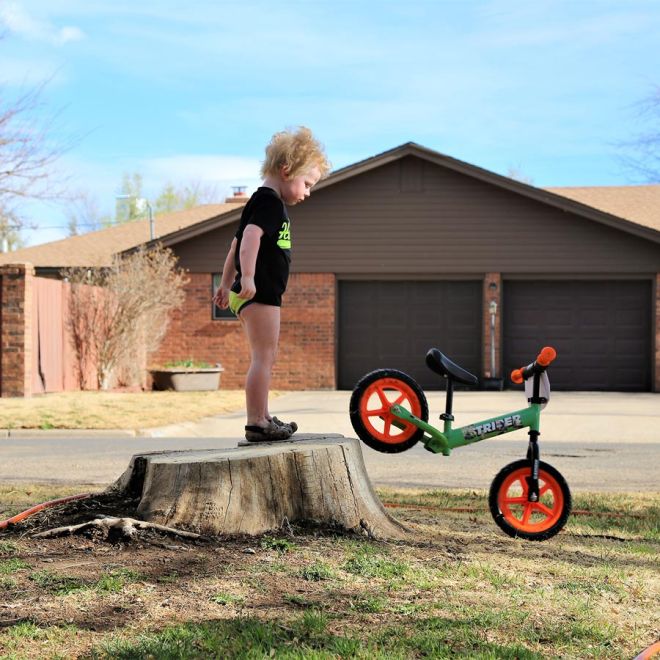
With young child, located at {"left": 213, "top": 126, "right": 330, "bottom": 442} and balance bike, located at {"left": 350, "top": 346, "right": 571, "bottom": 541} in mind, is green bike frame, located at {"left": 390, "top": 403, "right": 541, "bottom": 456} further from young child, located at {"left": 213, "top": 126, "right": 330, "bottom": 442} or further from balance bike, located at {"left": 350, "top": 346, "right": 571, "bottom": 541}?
young child, located at {"left": 213, "top": 126, "right": 330, "bottom": 442}

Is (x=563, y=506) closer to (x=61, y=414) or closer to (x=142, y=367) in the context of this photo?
(x=61, y=414)

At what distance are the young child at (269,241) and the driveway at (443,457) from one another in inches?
136

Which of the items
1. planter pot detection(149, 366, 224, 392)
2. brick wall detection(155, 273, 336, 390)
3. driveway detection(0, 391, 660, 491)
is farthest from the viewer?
brick wall detection(155, 273, 336, 390)

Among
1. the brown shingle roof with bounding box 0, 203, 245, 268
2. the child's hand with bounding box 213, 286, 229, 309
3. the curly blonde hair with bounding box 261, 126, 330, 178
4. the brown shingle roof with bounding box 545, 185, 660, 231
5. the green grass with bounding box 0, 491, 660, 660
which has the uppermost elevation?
the brown shingle roof with bounding box 545, 185, 660, 231

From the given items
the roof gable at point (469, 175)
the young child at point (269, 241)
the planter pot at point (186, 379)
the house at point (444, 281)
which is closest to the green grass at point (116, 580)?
the young child at point (269, 241)

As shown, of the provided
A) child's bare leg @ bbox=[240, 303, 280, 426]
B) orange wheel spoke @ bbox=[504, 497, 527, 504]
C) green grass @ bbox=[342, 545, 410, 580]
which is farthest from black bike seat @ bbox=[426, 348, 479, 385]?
green grass @ bbox=[342, 545, 410, 580]

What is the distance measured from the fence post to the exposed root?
45.3ft

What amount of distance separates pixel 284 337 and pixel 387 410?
19162mm

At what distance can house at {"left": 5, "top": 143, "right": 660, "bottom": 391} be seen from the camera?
79.0ft

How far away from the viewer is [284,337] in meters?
24.7

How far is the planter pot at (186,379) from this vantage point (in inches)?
899

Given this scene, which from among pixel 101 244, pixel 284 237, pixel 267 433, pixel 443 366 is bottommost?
pixel 267 433

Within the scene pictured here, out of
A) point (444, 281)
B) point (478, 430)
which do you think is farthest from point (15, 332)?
point (478, 430)

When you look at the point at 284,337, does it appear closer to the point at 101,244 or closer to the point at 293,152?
the point at 101,244
